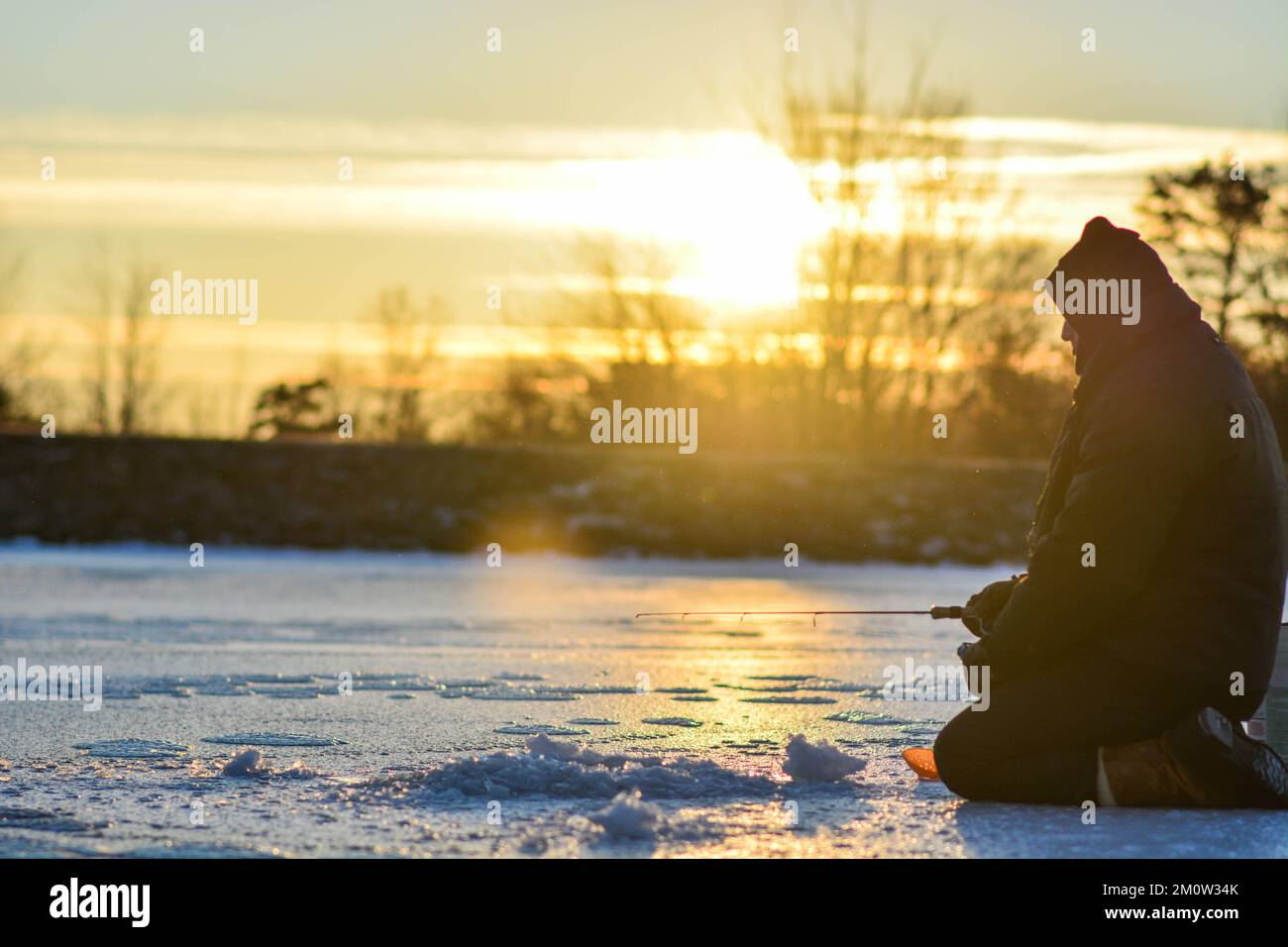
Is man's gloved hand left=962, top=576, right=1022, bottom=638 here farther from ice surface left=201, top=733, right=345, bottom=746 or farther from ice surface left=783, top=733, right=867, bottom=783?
ice surface left=201, top=733, right=345, bottom=746

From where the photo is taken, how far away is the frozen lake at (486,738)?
4102mm

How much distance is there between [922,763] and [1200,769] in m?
0.88

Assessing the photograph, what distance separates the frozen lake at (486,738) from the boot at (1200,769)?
0.07 metres

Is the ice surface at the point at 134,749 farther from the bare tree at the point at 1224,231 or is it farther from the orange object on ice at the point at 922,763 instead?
the bare tree at the point at 1224,231

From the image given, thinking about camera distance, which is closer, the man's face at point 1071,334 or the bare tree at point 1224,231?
the man's face at point 1071,334

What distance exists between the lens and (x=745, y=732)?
611 cm

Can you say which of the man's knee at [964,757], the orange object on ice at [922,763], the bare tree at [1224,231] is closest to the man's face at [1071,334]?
the man's knee at [964,757]

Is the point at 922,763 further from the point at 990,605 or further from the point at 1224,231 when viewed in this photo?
the point at 1224,231

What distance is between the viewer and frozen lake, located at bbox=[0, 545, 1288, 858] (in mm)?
4102

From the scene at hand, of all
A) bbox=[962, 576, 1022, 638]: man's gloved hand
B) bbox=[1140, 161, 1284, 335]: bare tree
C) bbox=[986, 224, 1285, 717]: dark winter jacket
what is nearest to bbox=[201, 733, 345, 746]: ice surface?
bbox=[962, 576, 1022, 638]: man's gloved hand

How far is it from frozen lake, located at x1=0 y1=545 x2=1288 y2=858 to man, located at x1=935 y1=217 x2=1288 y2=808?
14 cm

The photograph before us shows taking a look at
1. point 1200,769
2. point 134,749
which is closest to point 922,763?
point 1200,769
